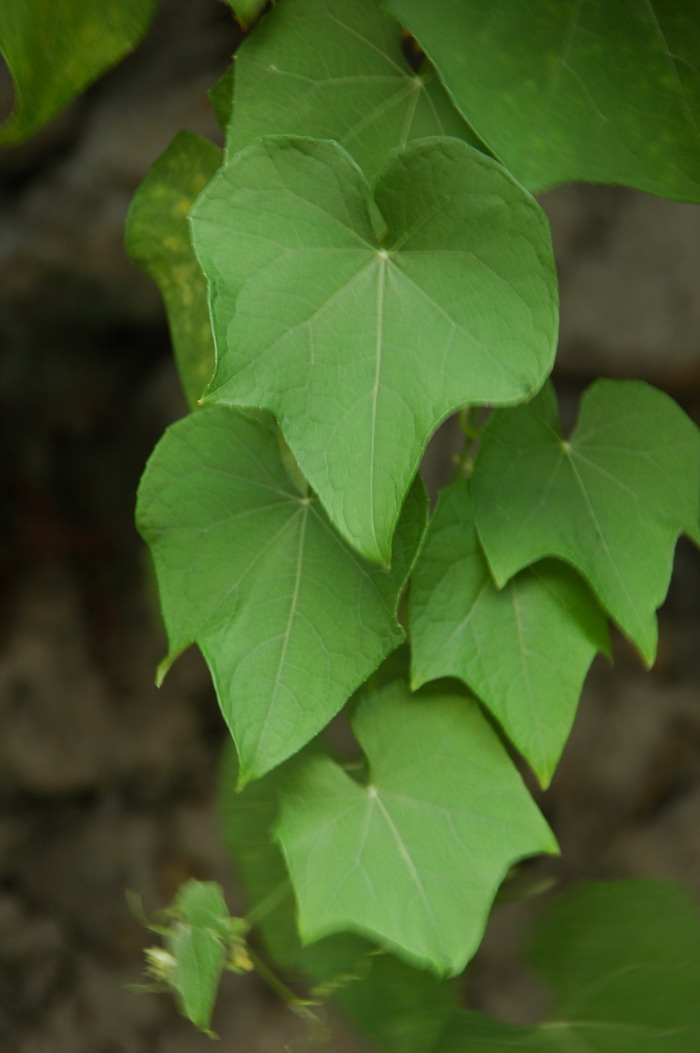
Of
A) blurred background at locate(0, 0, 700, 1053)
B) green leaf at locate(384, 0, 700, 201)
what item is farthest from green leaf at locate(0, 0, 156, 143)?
blurred background at locate(0, 0, 700, 1053)

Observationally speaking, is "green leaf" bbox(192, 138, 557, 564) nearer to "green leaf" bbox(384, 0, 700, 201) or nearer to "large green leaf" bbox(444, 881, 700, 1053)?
"green leaf" bbox(384, 0, 700, 201)

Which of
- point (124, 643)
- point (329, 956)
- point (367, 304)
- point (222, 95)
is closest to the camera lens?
point (367, 304)

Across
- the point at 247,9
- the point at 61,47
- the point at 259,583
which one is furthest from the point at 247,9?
the point at 259,583

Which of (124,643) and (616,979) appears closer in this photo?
(616,979)

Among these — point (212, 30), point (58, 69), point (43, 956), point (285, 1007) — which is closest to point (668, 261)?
point (212, 30)

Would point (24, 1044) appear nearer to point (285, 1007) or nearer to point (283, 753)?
point (285, 1007)

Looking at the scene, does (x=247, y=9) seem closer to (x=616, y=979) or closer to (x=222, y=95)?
(x=222, y=95)

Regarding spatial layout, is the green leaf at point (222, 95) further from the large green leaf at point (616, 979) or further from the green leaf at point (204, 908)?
the large green leaf at point (616, 979)
